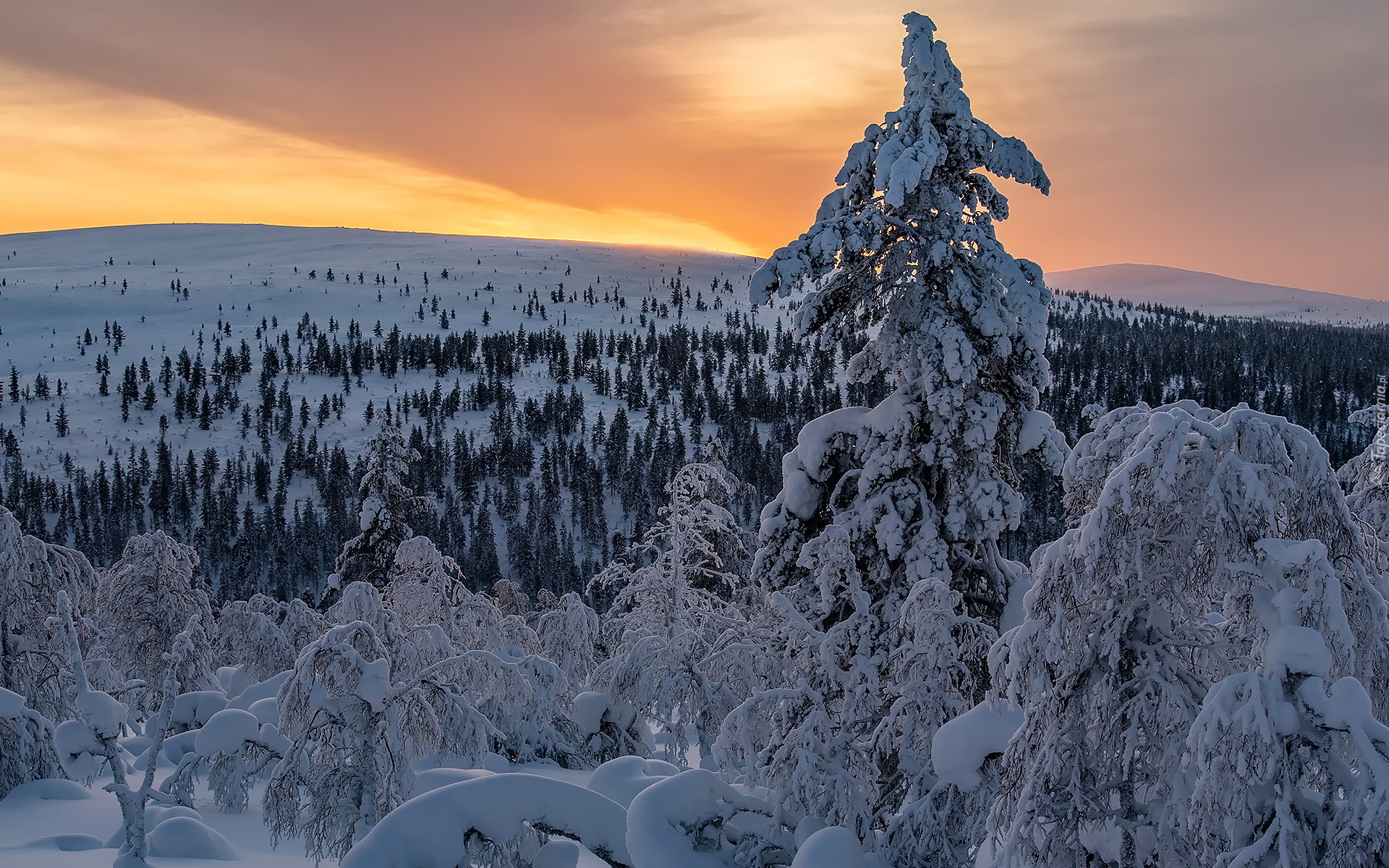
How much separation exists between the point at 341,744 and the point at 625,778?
325 cm

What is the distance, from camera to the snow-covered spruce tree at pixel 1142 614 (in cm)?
542

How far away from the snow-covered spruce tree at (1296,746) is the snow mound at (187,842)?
11.7 meters

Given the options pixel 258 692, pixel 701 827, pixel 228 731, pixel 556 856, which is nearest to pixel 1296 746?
pixel 701 827

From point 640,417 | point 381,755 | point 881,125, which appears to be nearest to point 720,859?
point 381,755

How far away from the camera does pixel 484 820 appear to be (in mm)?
8336

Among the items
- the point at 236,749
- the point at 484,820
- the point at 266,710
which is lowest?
the point at 266,710

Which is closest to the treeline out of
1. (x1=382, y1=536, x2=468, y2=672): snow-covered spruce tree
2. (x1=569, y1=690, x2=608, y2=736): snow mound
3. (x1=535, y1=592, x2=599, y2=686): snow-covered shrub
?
(x1=535, y1=592, x2=599, y2=686): snow-covered shrub

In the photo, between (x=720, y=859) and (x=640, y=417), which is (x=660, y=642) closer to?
(x=720, y=859)

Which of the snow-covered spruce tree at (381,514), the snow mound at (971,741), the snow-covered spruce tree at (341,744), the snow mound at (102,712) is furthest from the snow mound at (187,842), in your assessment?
the snow-covered spruce tree at (381,514)

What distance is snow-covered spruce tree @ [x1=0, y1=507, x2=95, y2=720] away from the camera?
52.7 ft

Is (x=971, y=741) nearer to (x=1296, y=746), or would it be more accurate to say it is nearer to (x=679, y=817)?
(x=1296, y=746)

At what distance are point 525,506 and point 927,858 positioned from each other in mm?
138051

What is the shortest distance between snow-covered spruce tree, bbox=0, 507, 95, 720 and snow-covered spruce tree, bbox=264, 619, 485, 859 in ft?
30.8

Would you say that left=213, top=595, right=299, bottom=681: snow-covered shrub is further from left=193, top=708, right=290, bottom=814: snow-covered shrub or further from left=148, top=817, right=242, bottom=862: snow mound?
left=148, top=817, right=242, bottom=862: snow mound
